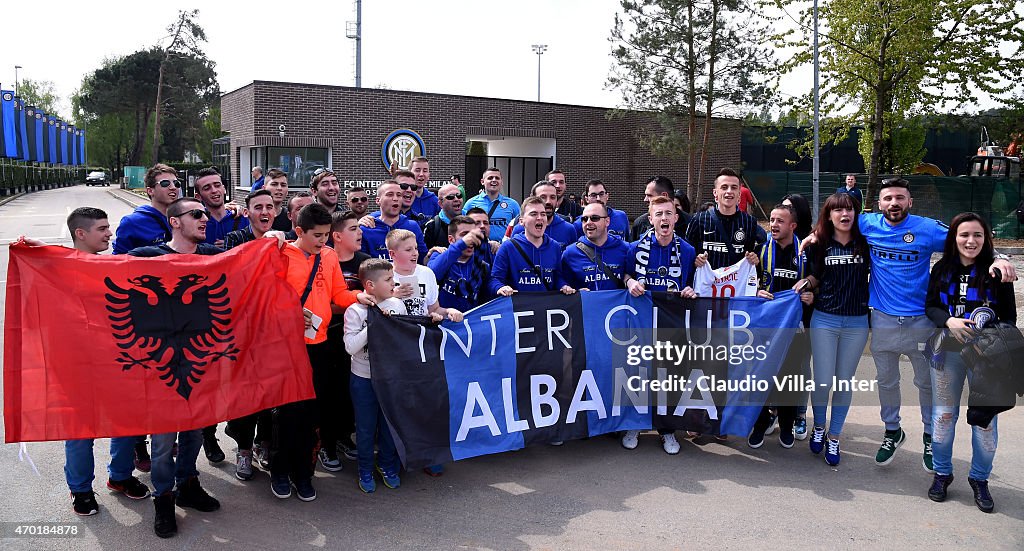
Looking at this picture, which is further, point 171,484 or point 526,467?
point 526,467

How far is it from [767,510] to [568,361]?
1.75m

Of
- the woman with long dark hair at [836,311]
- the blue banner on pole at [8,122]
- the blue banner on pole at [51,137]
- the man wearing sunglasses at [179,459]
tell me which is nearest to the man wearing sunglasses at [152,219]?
the man wearing sunglasses at [179,459]

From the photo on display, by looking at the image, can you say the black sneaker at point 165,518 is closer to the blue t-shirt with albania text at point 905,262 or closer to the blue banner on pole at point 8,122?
the blue t-shirt with albania text at point 905,262

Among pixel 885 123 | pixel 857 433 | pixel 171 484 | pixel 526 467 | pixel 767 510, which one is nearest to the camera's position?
pixel 171 484

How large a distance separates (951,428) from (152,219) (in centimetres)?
582

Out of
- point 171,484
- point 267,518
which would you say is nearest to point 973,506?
point 267,518

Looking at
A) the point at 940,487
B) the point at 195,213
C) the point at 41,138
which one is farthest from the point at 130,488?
the point at 41,138

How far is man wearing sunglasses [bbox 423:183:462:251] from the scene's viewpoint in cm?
768

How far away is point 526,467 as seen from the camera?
18.3 feet

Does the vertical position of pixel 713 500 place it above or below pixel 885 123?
below

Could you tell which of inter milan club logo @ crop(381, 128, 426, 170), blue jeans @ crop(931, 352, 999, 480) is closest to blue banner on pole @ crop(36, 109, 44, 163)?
inter milan club logo @ crop(381, 128, 426, 170)

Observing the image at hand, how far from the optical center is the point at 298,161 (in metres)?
25.5

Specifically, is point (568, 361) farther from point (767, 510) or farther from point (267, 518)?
point (267, 518)

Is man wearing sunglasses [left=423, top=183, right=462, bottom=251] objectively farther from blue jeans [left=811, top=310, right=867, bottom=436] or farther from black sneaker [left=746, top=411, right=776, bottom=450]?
blue jeans [left=811, top=310, right=867, bottom=436]
